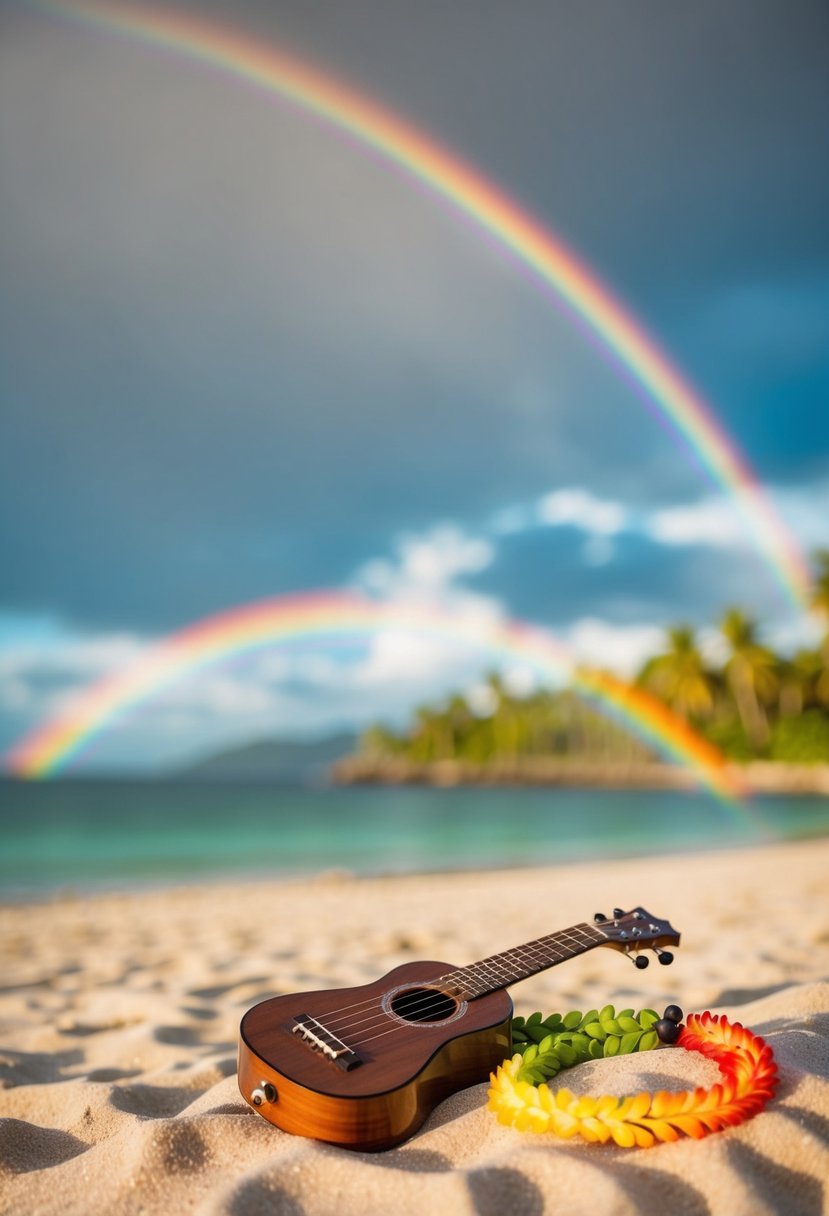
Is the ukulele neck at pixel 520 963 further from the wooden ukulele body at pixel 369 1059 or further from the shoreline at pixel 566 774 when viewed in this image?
the shoreline at pixel 566 774

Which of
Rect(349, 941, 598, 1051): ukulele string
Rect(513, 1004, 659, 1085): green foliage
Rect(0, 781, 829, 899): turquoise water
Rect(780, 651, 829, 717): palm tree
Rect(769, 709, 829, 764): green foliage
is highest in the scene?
Rect(780, 651, 829, 717): palm tree

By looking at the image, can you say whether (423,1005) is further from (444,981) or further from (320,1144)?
(320,1144)

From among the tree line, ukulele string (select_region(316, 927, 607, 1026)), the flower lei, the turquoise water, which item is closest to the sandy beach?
the flower lei

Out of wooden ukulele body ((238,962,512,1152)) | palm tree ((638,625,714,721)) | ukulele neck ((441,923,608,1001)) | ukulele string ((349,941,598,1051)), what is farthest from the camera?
palm tree ((638,625,714,721))

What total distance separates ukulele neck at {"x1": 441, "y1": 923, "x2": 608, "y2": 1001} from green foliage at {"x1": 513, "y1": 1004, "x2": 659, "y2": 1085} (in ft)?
0.56

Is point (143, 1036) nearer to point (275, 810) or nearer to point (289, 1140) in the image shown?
point (289, 1140)

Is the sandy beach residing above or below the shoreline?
above

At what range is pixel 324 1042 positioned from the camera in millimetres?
2074

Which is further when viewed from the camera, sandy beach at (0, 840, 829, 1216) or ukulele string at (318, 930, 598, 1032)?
ukulele string at (318, 930, 598, 1032)

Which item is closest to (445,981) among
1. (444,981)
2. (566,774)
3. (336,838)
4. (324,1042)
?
(444,981)

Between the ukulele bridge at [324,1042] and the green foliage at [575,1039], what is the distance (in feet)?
1.44

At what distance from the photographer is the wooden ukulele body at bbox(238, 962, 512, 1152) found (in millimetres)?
1936

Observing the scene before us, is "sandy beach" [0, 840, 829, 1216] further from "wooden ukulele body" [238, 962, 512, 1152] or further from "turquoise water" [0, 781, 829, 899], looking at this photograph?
"turquoise water" [0, 781, 829, 899]

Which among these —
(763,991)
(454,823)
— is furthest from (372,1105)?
(454,823)
